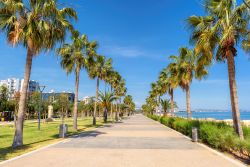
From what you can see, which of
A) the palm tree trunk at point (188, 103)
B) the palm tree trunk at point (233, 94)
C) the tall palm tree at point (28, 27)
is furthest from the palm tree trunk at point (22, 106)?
the palm tree trunk at point (188, 103)

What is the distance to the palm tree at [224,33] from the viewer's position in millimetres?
13414

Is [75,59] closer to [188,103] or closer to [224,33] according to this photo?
[188,103]

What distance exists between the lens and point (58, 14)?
561 inches

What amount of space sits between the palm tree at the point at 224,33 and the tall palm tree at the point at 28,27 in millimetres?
7814

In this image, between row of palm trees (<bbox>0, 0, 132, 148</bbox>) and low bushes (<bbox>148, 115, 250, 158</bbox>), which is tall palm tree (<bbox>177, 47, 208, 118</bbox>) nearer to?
low bushes (<bbox>148, 115, 250, 158</bbox>)

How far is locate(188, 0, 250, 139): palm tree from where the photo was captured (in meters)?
13.4

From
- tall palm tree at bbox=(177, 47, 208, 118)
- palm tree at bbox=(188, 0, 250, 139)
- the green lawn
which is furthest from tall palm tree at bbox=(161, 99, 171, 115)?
palm tree at bbox=(188, 0, 250, 139)

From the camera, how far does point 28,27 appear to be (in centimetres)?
1348

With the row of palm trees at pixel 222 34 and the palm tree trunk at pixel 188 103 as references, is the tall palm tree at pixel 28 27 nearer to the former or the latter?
the row of palm trees at pixel 222 34

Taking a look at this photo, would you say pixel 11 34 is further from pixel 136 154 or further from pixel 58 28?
pixel 136 154

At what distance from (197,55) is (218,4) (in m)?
2.95

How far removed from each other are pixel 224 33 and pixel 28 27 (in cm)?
970

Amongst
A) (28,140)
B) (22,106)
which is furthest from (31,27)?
(28,140)

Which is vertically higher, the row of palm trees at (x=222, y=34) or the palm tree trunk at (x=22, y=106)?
the row of palm trees at (x=222, y=34)
